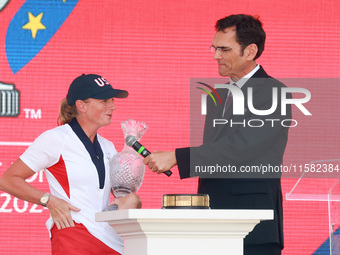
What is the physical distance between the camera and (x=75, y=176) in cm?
250

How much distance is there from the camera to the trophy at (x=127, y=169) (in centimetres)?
234

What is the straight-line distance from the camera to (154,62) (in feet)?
12.7

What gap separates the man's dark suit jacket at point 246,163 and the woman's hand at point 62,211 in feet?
1.32

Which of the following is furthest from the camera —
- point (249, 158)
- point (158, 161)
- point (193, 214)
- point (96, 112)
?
point (96, 112)

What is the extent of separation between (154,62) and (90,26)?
1.28 feet

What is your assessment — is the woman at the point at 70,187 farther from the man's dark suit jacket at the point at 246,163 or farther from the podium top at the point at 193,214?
the podium top at the point at 193,214

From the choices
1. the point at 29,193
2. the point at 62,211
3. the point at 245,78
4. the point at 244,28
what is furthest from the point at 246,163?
the point at 29,193

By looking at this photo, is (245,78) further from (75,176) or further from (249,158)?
(75,176)

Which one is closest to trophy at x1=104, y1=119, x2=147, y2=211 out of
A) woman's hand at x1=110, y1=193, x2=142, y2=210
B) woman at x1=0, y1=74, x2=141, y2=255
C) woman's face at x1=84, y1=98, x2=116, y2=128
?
woman's hand at x1=110, y1=193, x2=142, y2=210

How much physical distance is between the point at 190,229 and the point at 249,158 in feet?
2.05

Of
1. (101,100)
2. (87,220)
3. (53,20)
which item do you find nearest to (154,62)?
(53,20)

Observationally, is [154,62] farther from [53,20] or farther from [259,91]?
[259,91]

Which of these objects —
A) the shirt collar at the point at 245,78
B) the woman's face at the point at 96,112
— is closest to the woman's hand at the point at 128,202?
the woman's face at the point at 96,112

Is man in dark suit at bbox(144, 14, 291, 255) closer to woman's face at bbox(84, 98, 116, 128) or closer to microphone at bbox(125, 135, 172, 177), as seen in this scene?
microphone at bbox(125, 135, 172, 177)
